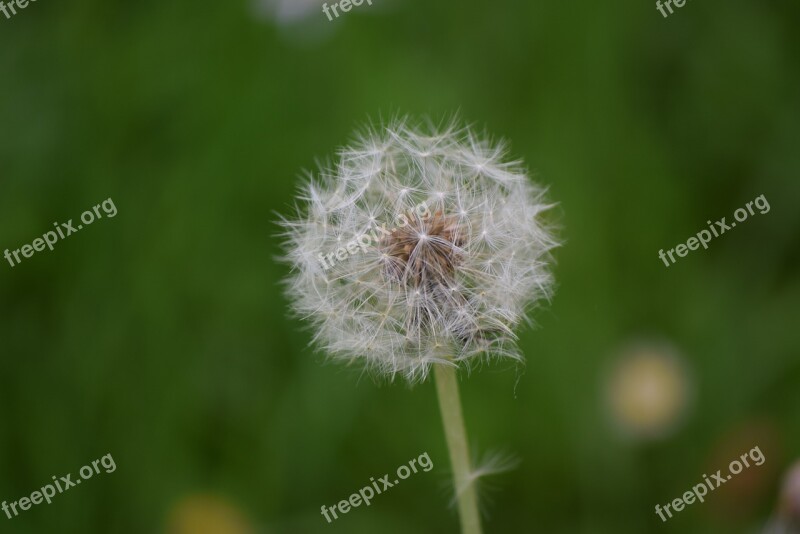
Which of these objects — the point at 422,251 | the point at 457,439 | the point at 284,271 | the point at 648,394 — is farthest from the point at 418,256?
the point at 284,271

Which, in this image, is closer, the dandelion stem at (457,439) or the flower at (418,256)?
the dandelion stem at (457,439)

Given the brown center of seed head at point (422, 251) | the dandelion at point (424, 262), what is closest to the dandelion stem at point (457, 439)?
the dandelion at point (424, 262)

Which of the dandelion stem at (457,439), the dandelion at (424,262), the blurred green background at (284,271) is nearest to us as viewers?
the dandelion stem at (457,439)

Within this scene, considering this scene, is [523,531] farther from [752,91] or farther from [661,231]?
[752,91]

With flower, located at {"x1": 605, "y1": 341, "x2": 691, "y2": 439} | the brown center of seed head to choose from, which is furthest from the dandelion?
flower, located at {"x1": 605, "y1": 341, "x2": 691, "y2": 439}

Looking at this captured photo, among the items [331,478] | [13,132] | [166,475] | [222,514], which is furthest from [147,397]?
[13,132]

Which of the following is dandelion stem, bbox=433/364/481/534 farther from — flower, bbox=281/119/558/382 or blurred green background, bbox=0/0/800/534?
blurred green background, bbox=0/0/800/534

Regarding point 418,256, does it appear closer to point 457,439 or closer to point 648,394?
point 457,439

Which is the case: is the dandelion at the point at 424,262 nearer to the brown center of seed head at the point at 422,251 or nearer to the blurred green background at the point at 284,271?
the brown center of seed head at the point at 422,251
